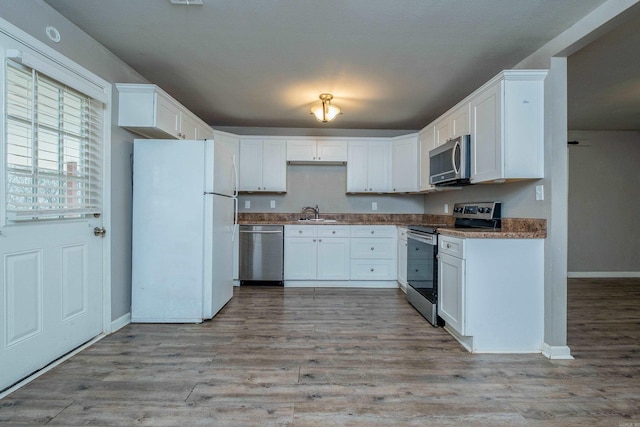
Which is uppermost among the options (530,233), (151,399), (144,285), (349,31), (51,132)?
(349,31)

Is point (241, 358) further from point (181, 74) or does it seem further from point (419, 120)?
point (419, 120)

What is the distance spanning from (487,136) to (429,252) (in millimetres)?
1134

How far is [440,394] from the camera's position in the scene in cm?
179

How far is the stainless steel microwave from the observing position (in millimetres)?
2822

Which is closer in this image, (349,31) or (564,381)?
(564,381)

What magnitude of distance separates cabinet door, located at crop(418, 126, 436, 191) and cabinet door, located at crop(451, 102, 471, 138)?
23.4 inches

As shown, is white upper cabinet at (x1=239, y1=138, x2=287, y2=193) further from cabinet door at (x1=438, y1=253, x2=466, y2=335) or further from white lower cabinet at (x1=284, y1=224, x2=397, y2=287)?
cabinet door at (x1=438, y1=253, x2=466, y2=335)

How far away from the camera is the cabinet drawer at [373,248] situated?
4324 millimetres

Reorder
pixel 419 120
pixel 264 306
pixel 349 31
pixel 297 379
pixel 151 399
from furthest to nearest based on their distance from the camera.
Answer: pixel 419 120
pixel 264 306
pixel 349 31
pixel 297 379
pixel 151 399

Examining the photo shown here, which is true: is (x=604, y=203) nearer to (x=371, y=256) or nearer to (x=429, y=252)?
(x=371, y=256)

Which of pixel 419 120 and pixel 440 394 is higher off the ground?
pixel 419 120

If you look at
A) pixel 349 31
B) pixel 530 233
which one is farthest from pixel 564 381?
pixel 349 31

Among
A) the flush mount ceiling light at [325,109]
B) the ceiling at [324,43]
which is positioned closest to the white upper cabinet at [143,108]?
the ceiling at [324,43]

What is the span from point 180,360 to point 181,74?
2.55 m
